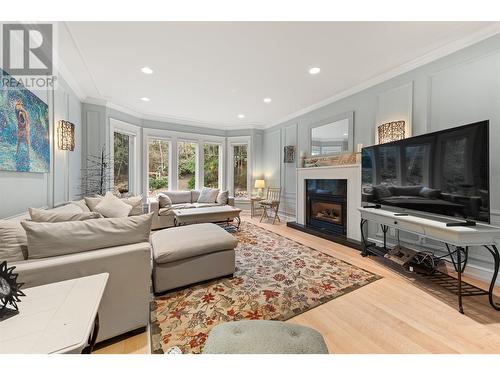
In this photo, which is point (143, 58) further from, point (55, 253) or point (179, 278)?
point (179, 278)

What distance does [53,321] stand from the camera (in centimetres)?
75

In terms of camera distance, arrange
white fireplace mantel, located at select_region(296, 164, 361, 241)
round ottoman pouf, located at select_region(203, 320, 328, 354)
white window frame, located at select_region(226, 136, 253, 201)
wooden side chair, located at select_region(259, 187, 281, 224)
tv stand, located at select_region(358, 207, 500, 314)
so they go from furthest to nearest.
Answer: white window frame, located at select_region(226, 136, 253, 201) → wooden side chair, located at select_region(259, 187, 281, 224) → white fireplace mantel, located at select_region(296, 164, 361, 241) → tv stand, located at select_region(358, 207, 500, 314) → round ottoman pouf, located at select_region(203, 320, 328, 354)

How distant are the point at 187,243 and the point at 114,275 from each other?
80cm

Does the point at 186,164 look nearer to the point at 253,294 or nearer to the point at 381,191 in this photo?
the point at 253,294

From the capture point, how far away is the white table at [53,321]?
2.12ft

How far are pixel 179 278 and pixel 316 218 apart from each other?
3.17 metres

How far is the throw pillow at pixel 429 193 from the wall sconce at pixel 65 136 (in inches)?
178

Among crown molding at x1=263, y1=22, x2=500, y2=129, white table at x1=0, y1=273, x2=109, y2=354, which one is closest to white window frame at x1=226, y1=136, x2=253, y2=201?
crown molding at x1=263, y1=22, x2=500, y2=129

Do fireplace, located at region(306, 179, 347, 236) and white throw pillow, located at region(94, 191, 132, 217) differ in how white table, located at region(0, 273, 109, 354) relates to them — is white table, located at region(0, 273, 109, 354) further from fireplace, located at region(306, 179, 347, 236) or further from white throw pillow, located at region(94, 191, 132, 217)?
fireplace, located at region(306, 179, 347, 236)

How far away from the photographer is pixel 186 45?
2.48 meters

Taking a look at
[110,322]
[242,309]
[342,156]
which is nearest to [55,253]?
[110,322]

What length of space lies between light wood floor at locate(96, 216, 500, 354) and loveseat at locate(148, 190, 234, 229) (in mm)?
3245

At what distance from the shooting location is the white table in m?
0.65
